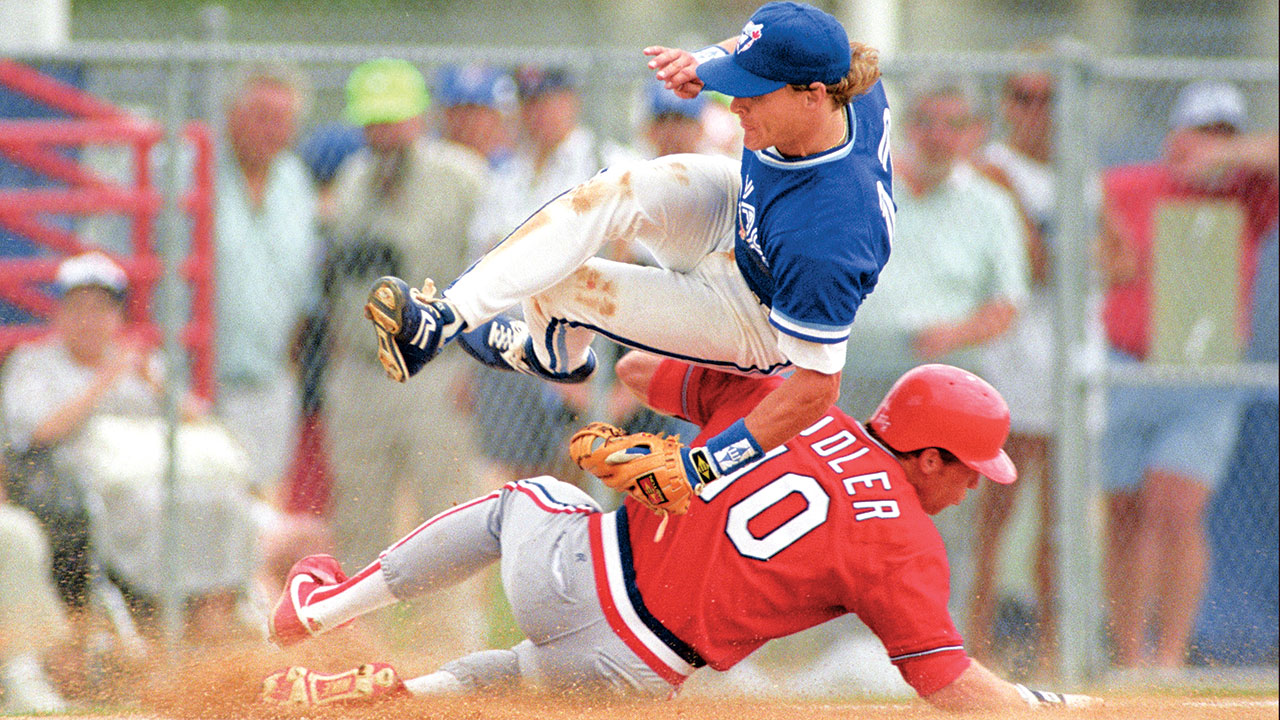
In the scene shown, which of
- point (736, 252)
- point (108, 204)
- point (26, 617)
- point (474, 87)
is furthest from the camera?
point (474, 87)

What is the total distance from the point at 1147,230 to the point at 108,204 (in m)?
4.81

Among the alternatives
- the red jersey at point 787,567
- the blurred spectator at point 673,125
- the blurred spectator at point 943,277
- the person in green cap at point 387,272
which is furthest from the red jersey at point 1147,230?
the person in green cap at point 387,272

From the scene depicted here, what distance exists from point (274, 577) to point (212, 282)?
1.31 m

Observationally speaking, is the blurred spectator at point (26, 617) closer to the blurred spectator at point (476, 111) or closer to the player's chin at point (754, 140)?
the blurred spectator at point (476, 111)

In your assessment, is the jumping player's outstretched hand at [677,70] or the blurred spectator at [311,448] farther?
the blurred spectator at [311,448]

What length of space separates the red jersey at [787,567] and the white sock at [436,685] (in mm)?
573

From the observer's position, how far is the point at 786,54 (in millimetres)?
3605

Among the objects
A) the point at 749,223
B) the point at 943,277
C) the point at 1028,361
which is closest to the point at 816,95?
the point at 749,223

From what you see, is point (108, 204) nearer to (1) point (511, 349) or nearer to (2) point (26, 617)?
(2) point (26, 617)

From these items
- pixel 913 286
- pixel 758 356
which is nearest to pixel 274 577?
pixel 758 356

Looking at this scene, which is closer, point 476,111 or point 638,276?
point 638,276

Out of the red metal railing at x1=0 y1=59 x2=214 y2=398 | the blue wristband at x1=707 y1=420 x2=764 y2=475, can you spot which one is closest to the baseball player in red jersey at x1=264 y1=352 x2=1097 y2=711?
the blue wristband at x1=707 y1=420 x2=764 y2=475

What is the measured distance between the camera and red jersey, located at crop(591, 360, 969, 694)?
12.5ft

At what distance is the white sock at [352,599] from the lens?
4148 mm
